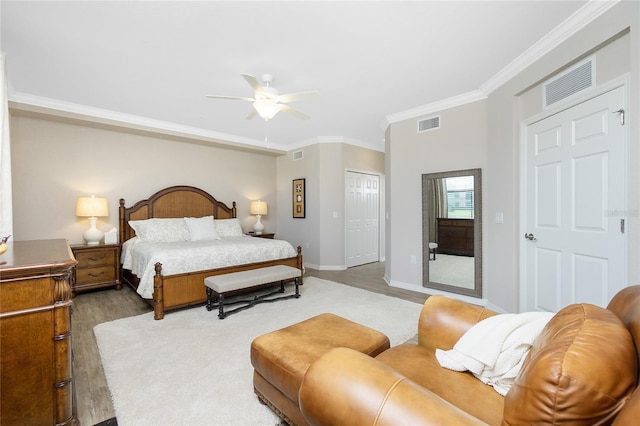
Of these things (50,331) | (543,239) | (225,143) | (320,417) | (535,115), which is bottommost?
(320,417)

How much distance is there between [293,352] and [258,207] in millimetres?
4804

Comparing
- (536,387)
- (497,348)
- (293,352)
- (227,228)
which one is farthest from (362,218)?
(536,387)

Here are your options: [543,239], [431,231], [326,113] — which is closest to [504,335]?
[543,239]

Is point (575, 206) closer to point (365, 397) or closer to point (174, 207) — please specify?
point (365, 397)

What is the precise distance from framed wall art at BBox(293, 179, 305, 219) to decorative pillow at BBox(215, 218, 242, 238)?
1.38 meters

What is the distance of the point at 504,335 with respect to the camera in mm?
1235

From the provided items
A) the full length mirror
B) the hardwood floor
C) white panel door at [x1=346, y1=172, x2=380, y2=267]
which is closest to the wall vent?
the full length mirror

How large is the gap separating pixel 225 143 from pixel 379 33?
3889 millimetres

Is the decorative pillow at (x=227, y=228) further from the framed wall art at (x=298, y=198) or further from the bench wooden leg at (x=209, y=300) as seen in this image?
the bench wooden leg at (x=209, y=300)

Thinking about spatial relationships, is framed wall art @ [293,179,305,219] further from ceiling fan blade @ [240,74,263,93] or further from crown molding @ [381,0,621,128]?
ceiling fan blade @ [240,74,263,93]

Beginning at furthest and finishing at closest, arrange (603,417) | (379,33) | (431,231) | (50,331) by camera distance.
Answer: (431,231) → (379,33) → (50,331) → (603,417)

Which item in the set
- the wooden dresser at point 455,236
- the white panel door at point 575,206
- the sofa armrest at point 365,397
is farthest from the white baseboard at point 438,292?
the sofa armrest at point 365,397

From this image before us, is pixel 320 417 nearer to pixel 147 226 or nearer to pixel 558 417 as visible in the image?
pixel 558 417

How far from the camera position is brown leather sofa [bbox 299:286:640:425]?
2.15 feet
